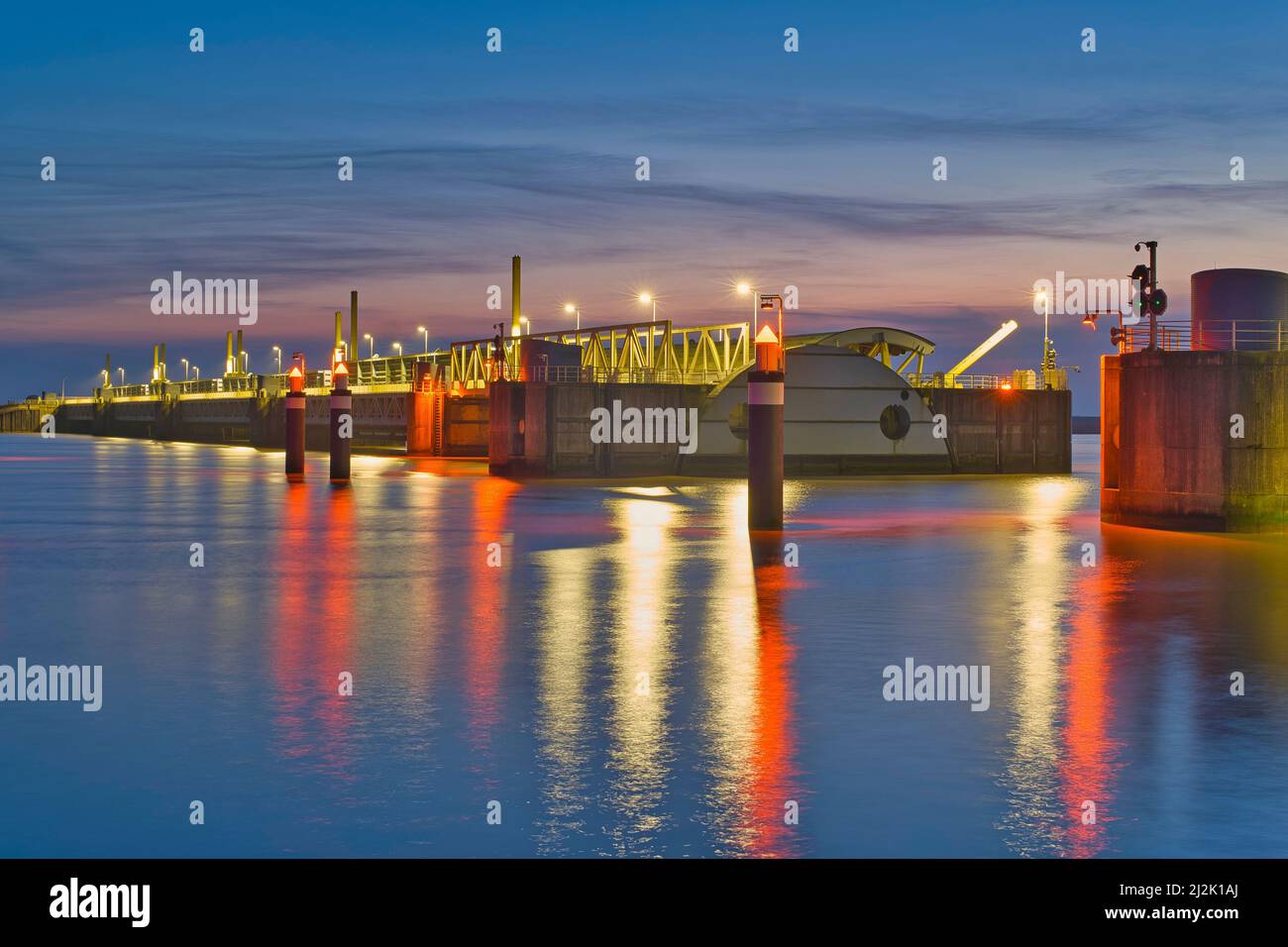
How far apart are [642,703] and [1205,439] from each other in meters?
26.9

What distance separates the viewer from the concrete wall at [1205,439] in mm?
35688

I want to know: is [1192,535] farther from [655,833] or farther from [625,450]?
[625,450]

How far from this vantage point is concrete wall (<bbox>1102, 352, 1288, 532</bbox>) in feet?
117

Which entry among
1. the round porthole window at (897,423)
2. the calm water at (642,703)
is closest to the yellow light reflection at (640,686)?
the calm water at (642,703)

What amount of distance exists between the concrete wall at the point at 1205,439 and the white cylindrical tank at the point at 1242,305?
3042 mm

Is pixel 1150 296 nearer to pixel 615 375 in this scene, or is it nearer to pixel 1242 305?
pixel 1242 305

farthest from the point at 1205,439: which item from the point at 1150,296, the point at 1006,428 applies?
the point at 1006,428

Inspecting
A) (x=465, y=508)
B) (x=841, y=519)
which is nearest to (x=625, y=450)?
(x=465, y=508)

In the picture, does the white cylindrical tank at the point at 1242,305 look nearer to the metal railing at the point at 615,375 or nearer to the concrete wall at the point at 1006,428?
the metal railing at the point at 615,375

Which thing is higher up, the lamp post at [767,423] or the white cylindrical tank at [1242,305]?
the white cylindrical tank at [1242,305]

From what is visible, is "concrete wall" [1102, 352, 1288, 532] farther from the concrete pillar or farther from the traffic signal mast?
the concrete pillar

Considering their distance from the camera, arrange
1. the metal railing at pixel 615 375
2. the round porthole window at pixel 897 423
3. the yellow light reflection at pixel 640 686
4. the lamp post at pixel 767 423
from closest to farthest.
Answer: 1. the yellow light reflection at pixel 640 686
2. the lamp post at pixel 767 423
3. the metal railing at pixel 615 375
4. the round porthole window at pixel 897 423

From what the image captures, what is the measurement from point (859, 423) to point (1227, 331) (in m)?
38.1

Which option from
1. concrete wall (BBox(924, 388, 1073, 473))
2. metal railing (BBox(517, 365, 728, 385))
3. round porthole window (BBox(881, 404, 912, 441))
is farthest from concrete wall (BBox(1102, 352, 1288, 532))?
concrete wall (BBox(924, 388, 1073, 473))
